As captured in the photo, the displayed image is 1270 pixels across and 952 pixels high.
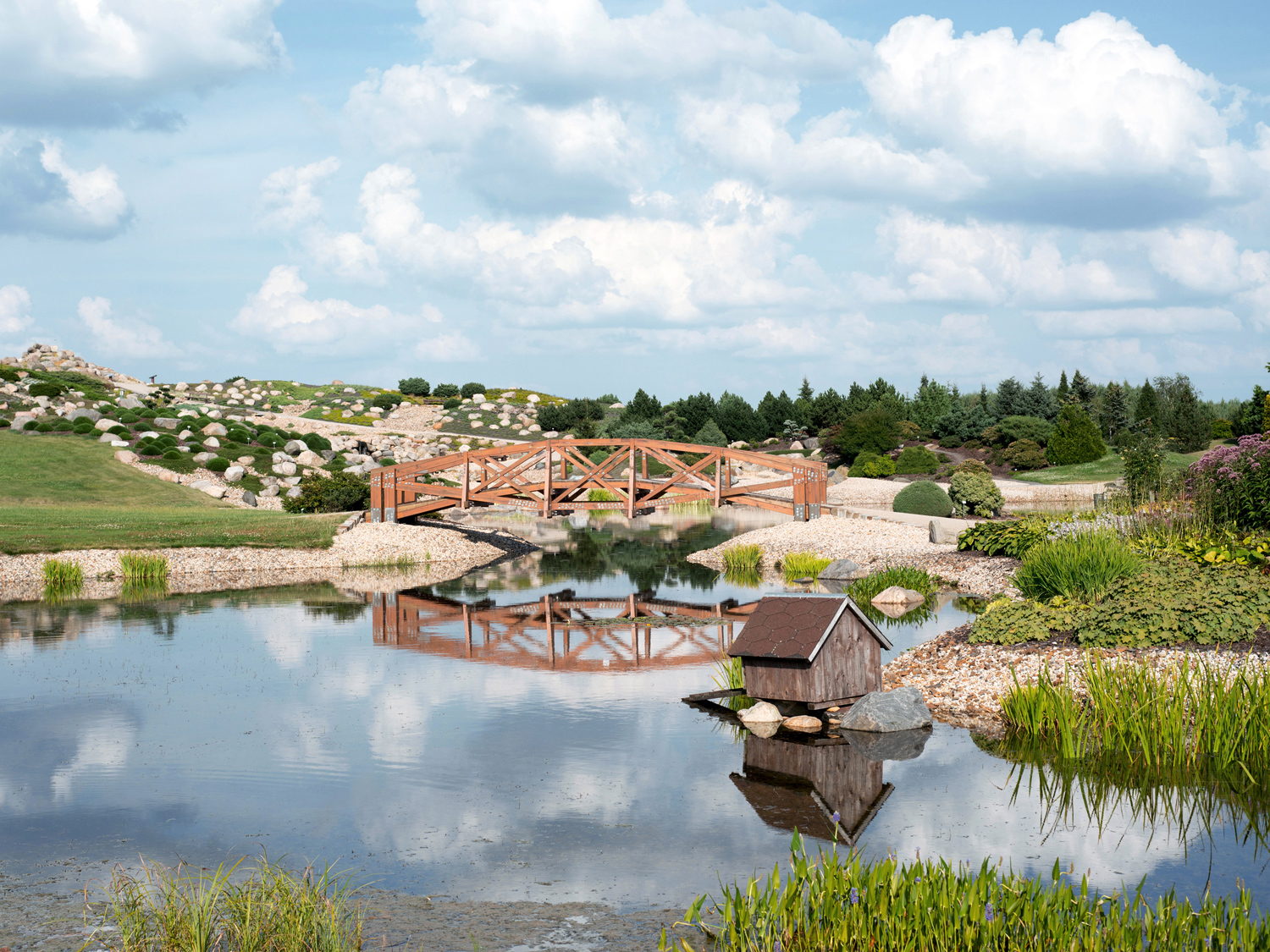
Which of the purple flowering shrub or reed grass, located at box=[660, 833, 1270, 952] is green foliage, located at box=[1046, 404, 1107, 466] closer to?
the purple flowering shrub

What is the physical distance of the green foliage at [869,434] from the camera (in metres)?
56.5

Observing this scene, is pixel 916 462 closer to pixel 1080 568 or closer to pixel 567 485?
pixel 567 485

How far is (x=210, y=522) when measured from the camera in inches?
1163

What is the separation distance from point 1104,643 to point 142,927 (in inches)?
420

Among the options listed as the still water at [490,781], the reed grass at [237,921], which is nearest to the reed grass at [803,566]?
the still water at [490,781]

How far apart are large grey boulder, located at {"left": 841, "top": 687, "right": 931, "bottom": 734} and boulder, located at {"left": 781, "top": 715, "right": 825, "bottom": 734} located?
11.2 inches

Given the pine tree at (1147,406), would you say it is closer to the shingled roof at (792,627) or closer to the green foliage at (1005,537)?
the green foliage at (1005,537)

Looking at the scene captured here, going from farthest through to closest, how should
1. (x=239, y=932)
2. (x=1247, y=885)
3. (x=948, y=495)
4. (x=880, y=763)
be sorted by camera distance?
(x=948, y=495)
(x=880, y=763)
(x=1247, y=885)
(x=239, y=932)

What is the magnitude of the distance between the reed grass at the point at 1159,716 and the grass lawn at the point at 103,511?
22263 mm

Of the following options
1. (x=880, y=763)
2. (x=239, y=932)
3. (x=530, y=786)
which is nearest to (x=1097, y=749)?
(x=880, y=763)

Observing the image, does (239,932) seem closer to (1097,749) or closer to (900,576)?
(1097,749)

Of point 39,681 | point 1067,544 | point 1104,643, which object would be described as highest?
point 1067,544

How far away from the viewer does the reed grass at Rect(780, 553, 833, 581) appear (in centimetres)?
2408

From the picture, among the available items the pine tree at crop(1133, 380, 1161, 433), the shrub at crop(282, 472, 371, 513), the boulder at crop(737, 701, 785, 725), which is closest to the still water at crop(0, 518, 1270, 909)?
the boulder at crop(737, 701, 785, 725)
